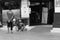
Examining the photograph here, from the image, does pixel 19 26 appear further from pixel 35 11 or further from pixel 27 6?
pixel 35 11

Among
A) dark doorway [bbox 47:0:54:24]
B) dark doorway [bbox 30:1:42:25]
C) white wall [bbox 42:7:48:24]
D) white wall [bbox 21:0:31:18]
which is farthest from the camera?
white wall [bbox 42:7:48:24]

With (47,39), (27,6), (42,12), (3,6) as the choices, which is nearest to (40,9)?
(42,12)

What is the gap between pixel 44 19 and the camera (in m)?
19.6

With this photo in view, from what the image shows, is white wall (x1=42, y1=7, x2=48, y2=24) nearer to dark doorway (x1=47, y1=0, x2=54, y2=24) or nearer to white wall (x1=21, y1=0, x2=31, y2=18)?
dark doorway (x1=47, y1=0, x2=54, y2=24)

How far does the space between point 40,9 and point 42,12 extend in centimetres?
42

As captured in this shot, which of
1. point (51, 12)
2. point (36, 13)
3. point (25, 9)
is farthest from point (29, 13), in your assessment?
point (51, 12)

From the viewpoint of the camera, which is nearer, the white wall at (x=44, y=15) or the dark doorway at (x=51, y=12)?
the dark doorway at (x=51, y=12)

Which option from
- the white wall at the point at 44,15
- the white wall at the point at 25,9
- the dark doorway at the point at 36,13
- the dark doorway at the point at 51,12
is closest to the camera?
the white wall at the point at 25,9

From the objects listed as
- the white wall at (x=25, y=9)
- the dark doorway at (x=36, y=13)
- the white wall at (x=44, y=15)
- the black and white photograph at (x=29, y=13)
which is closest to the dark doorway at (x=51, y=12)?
the black and white photograph at (x=29, y=13)

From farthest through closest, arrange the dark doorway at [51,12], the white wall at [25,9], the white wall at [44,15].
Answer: the white wall at [44,15] < the dark doorway at [51,12] < the white wall at [25,9]

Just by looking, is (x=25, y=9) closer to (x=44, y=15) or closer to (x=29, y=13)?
(x=29, y=13)

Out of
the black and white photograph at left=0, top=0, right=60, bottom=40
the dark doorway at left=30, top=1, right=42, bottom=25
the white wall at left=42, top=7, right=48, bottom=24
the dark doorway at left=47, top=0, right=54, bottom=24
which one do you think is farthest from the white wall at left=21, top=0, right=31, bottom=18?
the dark doorway at left=47, top=0, right=54, bottom=24

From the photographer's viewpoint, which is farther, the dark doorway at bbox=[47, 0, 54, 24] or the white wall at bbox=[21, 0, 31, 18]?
the dark doorway at bbox=[47, 0, 54, 24]

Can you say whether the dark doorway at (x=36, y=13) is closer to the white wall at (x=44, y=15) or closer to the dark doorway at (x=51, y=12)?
the white wall at (x=44, y=15)
